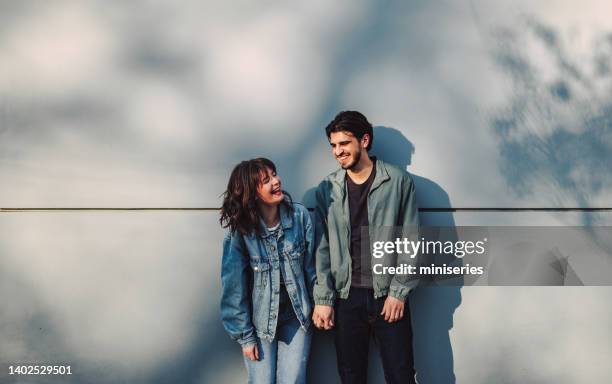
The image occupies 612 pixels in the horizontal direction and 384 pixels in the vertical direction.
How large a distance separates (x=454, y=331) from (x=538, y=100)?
1666 millimetres

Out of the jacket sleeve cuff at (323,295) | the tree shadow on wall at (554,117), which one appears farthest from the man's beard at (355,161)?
the tree shadow on wall at (554,117)

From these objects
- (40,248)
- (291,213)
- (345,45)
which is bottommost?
(40,248)

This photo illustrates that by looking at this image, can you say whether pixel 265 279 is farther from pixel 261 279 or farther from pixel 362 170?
pixel 362 170

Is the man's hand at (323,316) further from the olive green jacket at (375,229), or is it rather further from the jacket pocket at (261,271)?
the jacket pocket at (261,271)

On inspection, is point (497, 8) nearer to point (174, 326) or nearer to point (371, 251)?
point (371, 251)

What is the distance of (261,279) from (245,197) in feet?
1.64

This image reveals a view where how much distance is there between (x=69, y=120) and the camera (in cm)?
369

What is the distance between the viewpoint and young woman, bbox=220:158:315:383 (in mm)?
2998

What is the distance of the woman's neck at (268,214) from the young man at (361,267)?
334 mm

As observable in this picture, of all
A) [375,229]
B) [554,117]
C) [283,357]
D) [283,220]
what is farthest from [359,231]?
[554,117]

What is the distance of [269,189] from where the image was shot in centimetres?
296

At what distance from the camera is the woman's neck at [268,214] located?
309 cm

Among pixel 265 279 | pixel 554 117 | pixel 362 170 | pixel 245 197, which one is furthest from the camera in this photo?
pixel 554 117

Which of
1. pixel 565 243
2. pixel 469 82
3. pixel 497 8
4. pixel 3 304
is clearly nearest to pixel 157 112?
pixel 3 304
